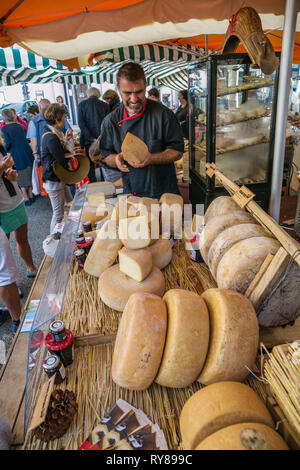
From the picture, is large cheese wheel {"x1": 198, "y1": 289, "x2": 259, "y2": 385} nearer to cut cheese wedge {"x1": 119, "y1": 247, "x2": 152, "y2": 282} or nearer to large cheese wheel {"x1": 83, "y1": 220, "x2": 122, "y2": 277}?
cut cheese wedge {"x1": 119, "y1": 247, "x2": 152, "y2": 282}

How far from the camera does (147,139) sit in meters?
2.84

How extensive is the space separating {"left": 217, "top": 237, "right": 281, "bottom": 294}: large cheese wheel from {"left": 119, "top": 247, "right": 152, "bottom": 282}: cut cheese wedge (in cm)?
43

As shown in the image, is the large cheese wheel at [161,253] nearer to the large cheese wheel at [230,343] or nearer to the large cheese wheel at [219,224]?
the large cheese wheel at [219,224]

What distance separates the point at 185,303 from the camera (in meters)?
1.13

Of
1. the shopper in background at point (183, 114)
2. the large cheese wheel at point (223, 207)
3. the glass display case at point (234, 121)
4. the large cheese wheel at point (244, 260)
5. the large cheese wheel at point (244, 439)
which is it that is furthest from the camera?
the shopper in background at point (183, 114)

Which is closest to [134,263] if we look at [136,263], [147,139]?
[136,263]

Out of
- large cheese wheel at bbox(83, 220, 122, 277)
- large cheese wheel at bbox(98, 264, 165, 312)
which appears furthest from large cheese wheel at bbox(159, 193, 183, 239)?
large cheese wheel at bbox(98, 264, 165, 312)

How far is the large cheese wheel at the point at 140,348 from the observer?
3.50 ft

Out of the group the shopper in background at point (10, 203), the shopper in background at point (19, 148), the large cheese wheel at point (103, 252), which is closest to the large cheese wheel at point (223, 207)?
the large cheese wheel at point (103, 252)

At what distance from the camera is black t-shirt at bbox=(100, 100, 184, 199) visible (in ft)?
9.16

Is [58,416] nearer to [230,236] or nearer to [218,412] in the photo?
[218,412]

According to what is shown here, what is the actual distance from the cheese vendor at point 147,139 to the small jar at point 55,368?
1877 millimetres

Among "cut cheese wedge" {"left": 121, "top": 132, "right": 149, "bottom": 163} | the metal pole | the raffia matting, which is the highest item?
the metal pole
